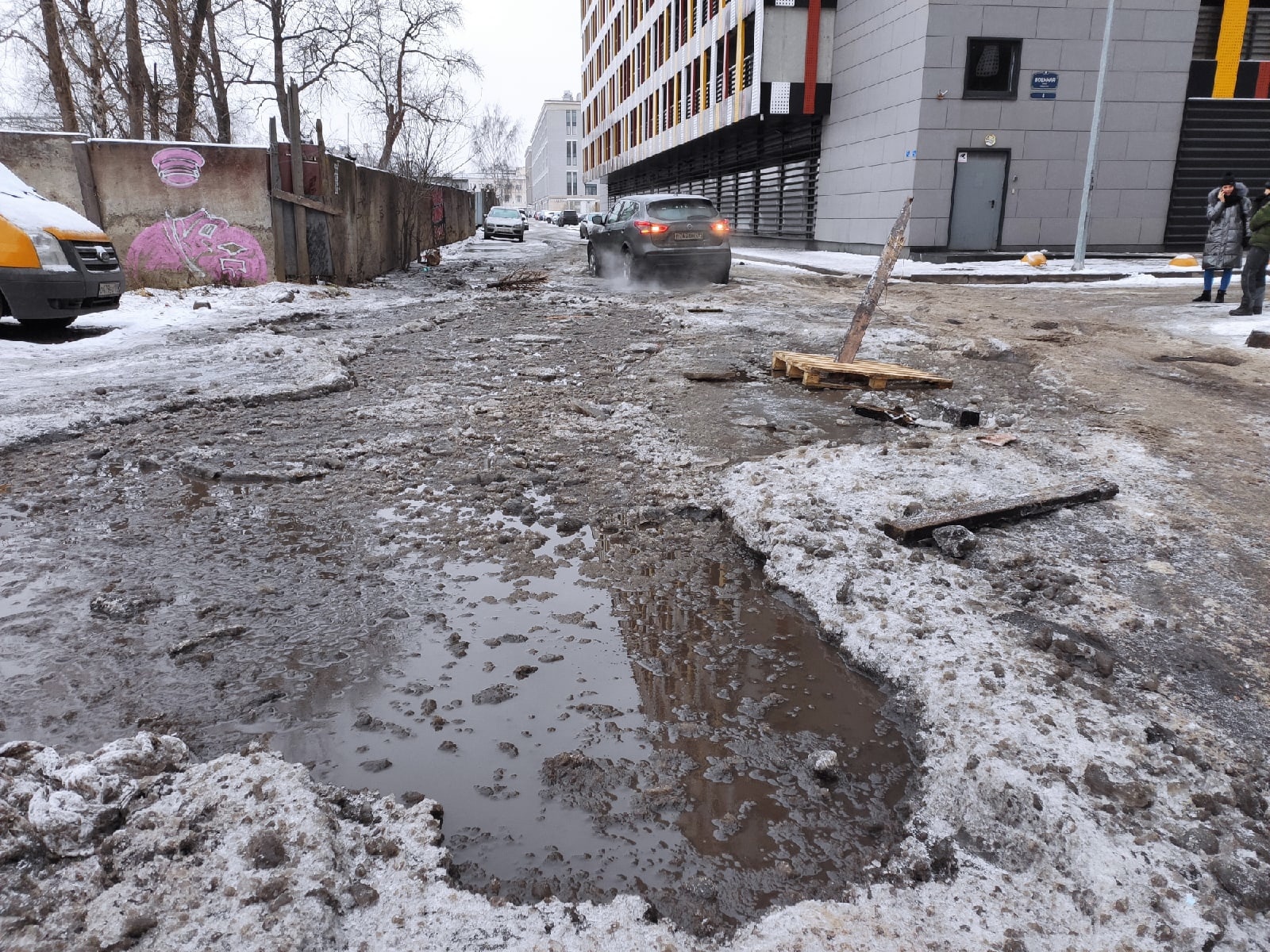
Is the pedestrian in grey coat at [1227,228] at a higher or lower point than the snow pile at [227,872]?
higher

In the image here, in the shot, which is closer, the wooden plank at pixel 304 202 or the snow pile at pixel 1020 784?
the snow pile at pixel 1020 784

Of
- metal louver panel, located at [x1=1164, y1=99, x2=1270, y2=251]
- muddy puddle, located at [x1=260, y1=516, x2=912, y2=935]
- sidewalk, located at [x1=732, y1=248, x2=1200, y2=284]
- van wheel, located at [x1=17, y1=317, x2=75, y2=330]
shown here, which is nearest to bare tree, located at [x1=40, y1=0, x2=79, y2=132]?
van wheel, located at [x1=17, y1=317, x2=75, y2=330]

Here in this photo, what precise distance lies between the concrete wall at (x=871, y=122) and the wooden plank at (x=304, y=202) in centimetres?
1311

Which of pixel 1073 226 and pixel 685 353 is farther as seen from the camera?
pixel 1073 226

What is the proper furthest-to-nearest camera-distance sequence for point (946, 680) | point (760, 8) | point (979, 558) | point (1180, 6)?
point (760, 8), point (1180, 6), point (979, 558), point (946, 680)

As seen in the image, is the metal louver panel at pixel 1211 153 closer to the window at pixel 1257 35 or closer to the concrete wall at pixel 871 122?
the window at pixel 1257 35

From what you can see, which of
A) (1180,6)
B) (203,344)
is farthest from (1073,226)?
(203,344)

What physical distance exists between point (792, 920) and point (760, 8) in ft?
89.5

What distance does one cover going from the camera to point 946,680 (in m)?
2.54

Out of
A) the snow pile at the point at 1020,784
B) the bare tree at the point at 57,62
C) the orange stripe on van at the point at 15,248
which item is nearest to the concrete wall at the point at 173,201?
the orange stripe on van at the point at 15,248

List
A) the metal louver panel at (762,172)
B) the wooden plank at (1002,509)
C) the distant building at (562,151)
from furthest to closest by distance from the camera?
1. the distant building at (562,151)
2. the metal louver panel at (762,172)
3. the wooden plank at (1002,509)

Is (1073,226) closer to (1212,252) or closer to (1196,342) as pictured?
(1212,252)

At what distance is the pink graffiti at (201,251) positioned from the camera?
42.5 ft

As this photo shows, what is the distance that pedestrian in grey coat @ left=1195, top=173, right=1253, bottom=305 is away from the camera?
409 inches
